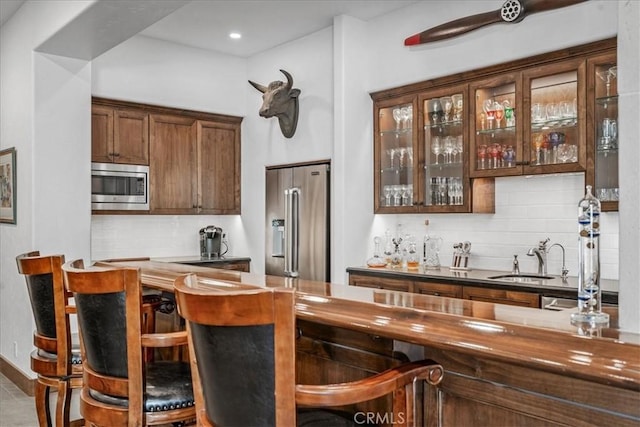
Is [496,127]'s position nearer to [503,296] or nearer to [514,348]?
[503,296]

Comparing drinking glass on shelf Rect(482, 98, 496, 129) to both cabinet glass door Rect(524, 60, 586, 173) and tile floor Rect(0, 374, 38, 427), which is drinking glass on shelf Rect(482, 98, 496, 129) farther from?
tile floor Rect(0, 374, 38, 427)

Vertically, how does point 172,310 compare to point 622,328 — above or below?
below

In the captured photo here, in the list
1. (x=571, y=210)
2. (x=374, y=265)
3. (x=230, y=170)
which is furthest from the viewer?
(x=230, y=170)

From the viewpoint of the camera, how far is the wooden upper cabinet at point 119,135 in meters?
5.32

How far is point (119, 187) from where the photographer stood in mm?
5438

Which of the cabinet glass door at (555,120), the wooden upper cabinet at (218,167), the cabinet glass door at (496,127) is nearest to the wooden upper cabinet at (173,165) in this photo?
the wooden upper cabinet at (218,167)

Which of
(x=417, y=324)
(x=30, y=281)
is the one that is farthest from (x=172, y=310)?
(x=417, y=324)

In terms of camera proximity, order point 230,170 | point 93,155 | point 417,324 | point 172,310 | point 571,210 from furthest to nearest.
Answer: point 230,170
point 93,155
point 571,210
point 172,310
point 417,324

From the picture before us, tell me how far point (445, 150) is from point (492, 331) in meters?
3.53

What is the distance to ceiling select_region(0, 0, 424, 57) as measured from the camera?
15.8ft

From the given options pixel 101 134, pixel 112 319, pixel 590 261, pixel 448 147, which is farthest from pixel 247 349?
pixel 101 134

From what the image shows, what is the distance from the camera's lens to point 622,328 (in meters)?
1.26

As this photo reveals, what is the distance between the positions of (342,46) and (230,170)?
2.12m

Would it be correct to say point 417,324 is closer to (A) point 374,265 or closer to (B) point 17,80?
(A) point 374,265
